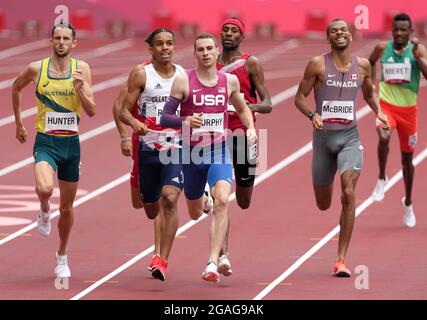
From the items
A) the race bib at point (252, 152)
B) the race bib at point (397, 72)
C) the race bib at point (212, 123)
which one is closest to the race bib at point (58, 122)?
the race bib at point (212, 123)

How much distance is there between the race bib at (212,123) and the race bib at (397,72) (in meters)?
5.13

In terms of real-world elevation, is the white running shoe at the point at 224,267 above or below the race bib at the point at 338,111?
below

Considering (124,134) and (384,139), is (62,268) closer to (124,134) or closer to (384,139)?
(124,134)

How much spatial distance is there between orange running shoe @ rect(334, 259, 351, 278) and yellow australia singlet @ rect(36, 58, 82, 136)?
9.45 ft

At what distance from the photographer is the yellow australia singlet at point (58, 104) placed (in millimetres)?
14570

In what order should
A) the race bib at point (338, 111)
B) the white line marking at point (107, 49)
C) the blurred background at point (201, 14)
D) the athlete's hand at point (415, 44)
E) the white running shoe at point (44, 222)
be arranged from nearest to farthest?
the race bib at point (338, 111) → the white running shoe at point (44, 222) → the athlete's hand at point (415, 44) → the white line marking at point (107, 49) → the blurred background at point (201, 14)

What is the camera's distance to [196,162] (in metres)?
14.1

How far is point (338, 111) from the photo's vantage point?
1512cm

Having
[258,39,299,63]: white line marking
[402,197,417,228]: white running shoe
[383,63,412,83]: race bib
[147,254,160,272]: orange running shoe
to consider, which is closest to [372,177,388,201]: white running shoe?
[402,197,417,228]: white running shoe

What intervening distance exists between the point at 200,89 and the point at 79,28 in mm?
23413

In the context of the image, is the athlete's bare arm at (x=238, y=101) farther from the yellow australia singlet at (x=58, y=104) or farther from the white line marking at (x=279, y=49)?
the white line marking at (x=279, y=49)
